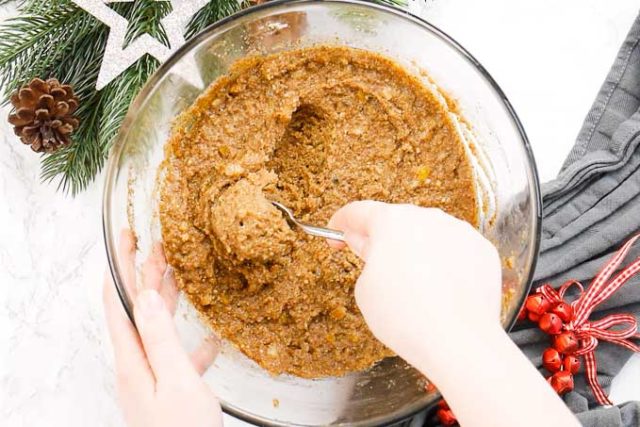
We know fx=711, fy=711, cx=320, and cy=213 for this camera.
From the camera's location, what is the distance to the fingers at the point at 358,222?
41.3 inches

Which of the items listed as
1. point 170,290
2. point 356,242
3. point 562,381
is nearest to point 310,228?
point 356,242

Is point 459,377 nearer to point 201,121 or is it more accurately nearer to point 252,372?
point 252,372

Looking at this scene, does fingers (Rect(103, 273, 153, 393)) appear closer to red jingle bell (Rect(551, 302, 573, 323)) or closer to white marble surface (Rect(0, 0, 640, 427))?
white marble surface (Rect(0, 0, 640, 427))

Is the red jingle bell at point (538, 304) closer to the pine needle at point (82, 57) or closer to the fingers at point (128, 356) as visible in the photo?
the pine needle at point (82, 57)

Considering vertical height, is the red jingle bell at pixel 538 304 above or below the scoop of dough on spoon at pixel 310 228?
below

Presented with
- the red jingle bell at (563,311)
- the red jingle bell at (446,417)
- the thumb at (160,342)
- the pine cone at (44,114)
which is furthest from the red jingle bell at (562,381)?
the pine cone at (44,114)

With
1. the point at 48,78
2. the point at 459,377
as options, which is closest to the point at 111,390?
the point at 48,78

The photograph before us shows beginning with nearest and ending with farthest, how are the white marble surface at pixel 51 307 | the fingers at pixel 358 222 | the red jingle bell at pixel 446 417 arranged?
1. the fingers at pixel 358 222
2. the red jingle bell at pixel 446 417
3. the white marble surface at pixel 51 307

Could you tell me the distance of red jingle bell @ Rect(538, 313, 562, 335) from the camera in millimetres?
1479

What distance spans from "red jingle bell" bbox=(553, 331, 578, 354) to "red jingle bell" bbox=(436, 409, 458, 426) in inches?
10.6

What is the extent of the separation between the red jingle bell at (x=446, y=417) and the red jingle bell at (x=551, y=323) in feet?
0.87

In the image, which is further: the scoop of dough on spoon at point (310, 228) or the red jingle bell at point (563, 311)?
the red jingle bell at point (563, 311)

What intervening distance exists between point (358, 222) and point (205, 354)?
49 cm

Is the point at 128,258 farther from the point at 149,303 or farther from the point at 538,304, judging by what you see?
the point at 538,304
